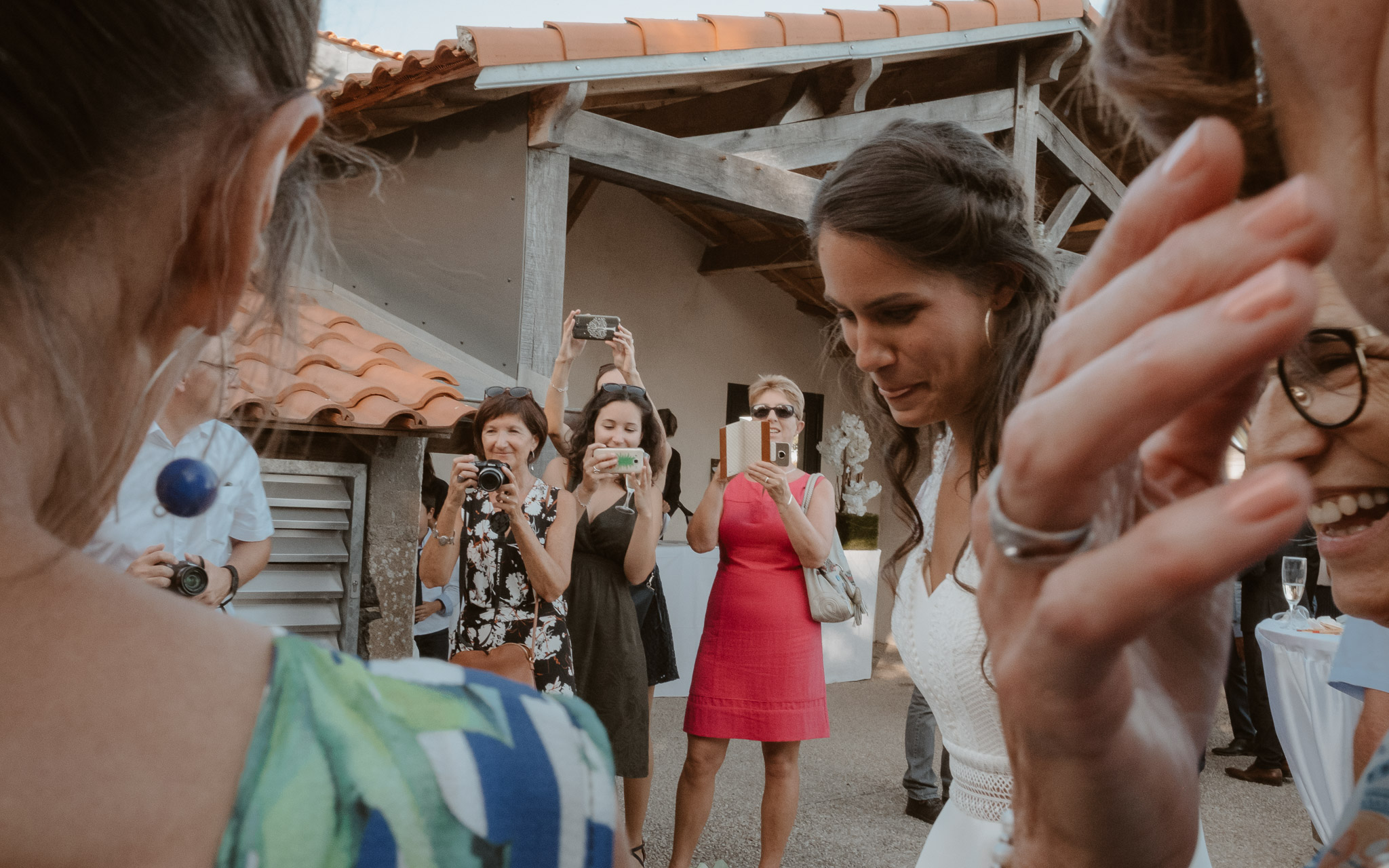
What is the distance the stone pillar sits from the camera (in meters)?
3.88

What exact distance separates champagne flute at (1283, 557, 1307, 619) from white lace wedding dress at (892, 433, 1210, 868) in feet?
10.3

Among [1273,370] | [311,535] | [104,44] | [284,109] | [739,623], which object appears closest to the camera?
[104,44]

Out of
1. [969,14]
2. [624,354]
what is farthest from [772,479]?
[969,14]

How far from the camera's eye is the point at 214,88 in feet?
1.87

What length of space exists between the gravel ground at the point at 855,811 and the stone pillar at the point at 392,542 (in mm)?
1466

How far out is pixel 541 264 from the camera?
4.74m

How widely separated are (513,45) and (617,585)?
2422 mm

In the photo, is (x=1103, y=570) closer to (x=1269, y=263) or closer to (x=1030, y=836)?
(x=1269, y=263)

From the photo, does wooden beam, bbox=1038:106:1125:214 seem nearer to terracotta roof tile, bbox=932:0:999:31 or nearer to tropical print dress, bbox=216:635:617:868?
terracotta roof tile, bbox=932:0:999:31

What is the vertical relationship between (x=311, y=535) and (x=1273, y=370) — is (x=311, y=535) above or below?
below

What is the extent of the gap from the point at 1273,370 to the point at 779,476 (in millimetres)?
2791

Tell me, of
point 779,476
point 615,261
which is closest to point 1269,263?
point 779,476

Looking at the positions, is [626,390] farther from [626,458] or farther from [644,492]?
[644,492]

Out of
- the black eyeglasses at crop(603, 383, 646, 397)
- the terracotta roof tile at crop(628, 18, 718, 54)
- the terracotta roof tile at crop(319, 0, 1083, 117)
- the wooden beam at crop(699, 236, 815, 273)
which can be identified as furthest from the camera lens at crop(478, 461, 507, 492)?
the wooden beam at crop(699, 236, 815, 273)
